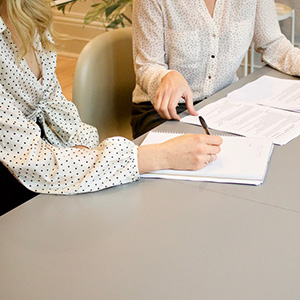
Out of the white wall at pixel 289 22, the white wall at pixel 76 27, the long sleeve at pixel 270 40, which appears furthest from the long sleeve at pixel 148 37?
the white wall at pixel 76 27

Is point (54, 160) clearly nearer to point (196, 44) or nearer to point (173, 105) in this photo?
point (173, 105)

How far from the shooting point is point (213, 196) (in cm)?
109

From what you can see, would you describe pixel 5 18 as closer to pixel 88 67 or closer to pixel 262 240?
pixel 88 67

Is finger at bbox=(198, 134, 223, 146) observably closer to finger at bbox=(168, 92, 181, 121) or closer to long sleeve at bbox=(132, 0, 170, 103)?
finger at bbox=(168, 92, 181, 121)

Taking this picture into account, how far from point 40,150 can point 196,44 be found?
805 millimetres

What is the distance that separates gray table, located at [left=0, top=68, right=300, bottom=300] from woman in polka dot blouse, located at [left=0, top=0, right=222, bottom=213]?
37 millimetres

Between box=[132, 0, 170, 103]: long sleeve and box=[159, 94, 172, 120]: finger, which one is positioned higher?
box=[132, 0, 170, 103]: long sleeve

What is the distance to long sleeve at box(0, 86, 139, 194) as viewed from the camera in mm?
1136

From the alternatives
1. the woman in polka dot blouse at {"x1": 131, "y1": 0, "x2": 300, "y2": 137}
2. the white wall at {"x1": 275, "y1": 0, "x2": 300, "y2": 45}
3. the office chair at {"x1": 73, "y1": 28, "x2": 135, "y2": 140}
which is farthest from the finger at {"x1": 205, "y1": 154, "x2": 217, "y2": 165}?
the white wall at {"x1": 275, "y1": 0, "x2": 300, "y2": 45}

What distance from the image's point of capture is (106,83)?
1857mm

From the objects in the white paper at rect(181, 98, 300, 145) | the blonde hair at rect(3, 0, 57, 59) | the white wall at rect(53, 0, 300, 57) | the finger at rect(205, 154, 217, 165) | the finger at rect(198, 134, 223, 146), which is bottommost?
the white wall at rect(53, 0, 300, 57)

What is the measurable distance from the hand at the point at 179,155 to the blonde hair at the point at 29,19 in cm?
42

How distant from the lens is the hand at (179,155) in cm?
117

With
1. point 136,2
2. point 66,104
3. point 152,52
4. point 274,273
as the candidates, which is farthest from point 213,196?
Result: point 136,2
